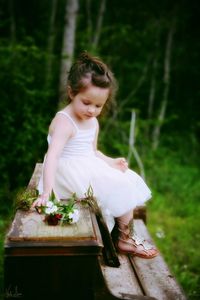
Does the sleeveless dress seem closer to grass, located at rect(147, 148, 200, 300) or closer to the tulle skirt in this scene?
the tulle skirt

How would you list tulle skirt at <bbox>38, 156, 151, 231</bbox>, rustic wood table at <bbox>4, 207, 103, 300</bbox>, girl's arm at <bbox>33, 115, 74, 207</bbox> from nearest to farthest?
rustic wood table at <bbox>4, 207, 103, 300</bbox> → girl's arm at <bbox>33, 115, 74, 207</bbox> → tulle skirt at <bbox>38, 156, 151, 231</bbox>

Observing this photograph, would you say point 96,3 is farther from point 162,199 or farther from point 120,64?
point 162,199

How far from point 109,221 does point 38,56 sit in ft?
13.9

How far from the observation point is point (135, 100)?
30.2ft

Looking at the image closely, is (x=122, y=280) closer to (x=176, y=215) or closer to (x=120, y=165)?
(x=120, y=165)

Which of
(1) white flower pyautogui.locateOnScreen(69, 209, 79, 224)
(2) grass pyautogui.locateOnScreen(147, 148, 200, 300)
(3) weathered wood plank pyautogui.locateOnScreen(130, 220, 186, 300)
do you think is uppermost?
(1) white flower pyautogui.locateOnScreen(69, 209, 79, 224)

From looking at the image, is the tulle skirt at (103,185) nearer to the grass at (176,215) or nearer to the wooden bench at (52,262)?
the wooden bench at (52,262)

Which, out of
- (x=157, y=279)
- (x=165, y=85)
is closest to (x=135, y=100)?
(x=165, y=85)

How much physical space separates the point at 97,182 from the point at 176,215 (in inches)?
142

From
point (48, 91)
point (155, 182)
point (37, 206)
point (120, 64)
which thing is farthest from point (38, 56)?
point (37, 206)

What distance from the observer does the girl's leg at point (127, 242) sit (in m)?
2.84

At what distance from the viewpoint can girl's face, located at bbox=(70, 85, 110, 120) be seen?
2.72 m

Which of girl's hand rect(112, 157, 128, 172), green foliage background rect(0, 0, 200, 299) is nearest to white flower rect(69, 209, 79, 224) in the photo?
girl's hand rect(112, 157, 128, 172)

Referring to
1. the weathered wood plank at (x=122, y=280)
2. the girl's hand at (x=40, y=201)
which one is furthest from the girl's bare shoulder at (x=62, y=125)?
the weathered wood plank at (x=122, y=280)
